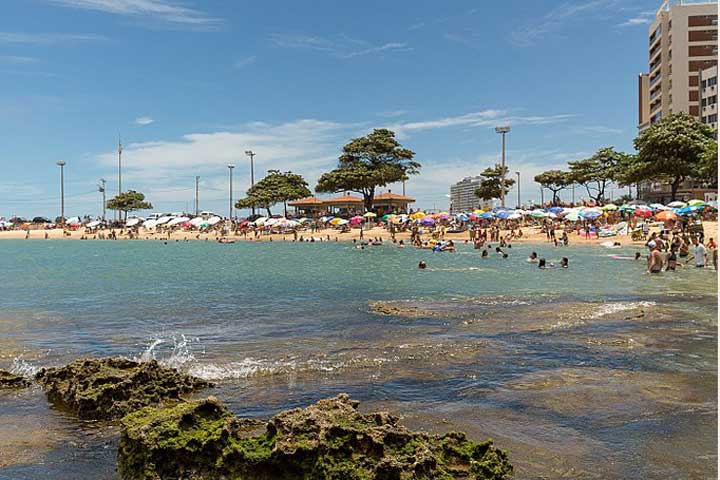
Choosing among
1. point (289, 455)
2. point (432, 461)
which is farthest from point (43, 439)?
point (432, 461)

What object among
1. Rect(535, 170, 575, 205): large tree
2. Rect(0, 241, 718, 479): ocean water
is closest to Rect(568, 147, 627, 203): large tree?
Rect(535, 170, 575, 205): large tree

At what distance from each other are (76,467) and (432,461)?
3.46m

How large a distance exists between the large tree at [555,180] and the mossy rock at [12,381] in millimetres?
79547

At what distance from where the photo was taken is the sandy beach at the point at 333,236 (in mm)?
48469

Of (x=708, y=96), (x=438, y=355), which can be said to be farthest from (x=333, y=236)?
Answer: (x=438, y=355)

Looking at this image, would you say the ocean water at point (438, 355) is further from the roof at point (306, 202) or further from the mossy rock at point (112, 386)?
the roof at point (306, 202)

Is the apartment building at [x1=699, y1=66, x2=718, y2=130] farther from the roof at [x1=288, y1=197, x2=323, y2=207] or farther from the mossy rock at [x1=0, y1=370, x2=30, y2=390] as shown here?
the mossy rock at [x1=0, y1=370, x2=30, y2=390]

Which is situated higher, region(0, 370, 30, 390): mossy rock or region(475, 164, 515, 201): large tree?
region(475, 164, 515, 201): large tree

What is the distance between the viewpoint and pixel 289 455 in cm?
504

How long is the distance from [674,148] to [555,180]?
27.3 metres

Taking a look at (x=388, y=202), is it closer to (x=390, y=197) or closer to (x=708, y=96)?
(x=390, y=197)

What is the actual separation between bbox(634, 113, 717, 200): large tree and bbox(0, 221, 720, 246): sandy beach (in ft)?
32.8

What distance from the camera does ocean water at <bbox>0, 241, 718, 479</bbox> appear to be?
21.4 feet

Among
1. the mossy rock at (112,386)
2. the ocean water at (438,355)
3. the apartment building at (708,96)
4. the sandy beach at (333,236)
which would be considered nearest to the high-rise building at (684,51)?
the apartment building at (708,96)
